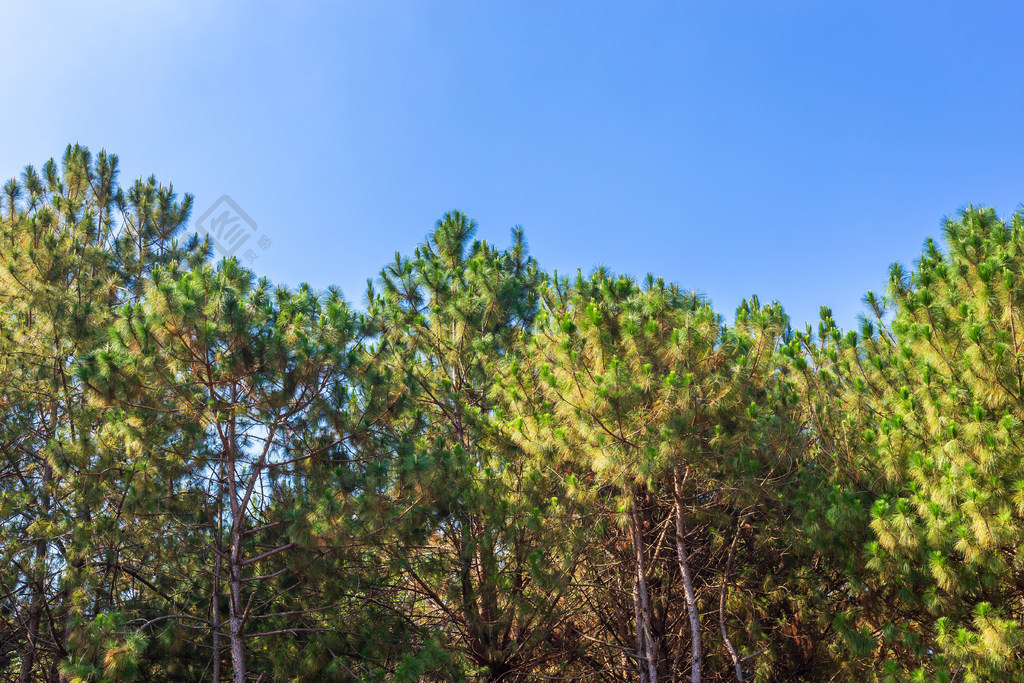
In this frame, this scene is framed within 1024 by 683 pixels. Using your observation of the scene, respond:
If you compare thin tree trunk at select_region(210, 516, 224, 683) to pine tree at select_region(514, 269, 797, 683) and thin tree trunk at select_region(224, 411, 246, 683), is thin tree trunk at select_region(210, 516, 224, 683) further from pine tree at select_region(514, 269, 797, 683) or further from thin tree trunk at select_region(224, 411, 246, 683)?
pine tree at select_region(514, 269, 797, 683)

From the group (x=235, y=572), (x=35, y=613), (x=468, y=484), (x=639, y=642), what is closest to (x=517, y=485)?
(x=468, y=484)

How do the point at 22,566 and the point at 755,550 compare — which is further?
the point at 755,550

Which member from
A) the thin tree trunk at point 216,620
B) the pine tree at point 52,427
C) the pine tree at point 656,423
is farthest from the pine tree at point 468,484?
the pine tree at point 52,427

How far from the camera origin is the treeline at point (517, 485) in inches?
248

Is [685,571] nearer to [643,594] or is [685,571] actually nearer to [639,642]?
[643,594]

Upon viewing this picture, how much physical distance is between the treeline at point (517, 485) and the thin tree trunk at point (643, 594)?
0.23 feet

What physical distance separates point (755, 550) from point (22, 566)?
8979 millimetres

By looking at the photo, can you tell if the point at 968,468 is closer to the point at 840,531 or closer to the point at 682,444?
the point at 840,531

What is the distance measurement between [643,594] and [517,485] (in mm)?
1966

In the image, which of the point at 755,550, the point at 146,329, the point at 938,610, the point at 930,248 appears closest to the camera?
the point at 146,329

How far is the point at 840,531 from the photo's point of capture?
710 cm

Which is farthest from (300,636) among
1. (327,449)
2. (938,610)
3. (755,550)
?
(938,610)

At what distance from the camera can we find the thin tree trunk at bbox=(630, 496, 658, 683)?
24.1 feet

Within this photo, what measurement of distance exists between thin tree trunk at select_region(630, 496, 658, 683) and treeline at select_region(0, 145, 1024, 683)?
0.23ft
